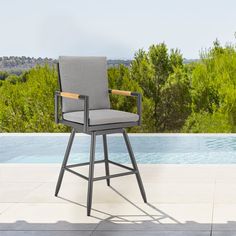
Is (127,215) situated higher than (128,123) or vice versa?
(128,123)

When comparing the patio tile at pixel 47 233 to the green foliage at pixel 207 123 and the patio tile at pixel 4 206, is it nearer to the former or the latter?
the patio tile at pixel 4 206

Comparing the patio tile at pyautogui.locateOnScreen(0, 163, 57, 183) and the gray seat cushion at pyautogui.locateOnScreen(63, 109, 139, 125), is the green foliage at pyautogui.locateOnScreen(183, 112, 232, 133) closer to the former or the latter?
the patio tile at pyautogui.locateOnScreen(0, 163, 57, 183)

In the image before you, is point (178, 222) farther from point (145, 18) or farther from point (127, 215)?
A: point (145, 18)

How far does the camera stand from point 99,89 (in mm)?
3881

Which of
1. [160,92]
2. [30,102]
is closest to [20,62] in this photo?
[30,102]

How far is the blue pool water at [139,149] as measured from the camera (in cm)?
615

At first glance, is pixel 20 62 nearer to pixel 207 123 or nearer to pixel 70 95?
pixel 207 123

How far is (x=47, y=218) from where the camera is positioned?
3340mm

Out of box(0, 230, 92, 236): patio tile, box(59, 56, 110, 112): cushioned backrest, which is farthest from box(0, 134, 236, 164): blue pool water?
box(0, 230, 92, 236): patio tile

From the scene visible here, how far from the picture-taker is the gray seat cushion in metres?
3.43

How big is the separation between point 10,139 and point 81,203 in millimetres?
3808

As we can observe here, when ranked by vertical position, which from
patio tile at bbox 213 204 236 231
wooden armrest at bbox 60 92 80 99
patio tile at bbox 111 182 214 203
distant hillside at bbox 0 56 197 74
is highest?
distant hillside at bbox 0 56 197 74

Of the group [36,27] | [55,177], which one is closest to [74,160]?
[55,177]

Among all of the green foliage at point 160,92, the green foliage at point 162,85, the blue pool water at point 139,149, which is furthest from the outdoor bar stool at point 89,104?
the green foliage at point 162,85
